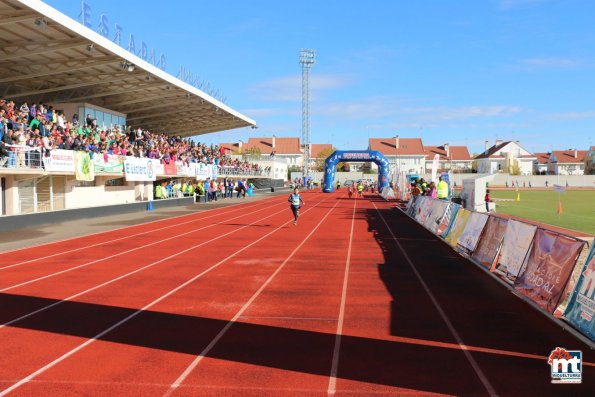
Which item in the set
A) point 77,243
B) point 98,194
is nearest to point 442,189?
point 77,243

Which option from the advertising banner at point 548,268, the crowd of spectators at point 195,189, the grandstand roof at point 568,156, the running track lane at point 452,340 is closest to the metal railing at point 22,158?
the crowd of spectators at point 195,189

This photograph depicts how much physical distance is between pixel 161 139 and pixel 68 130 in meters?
14.9

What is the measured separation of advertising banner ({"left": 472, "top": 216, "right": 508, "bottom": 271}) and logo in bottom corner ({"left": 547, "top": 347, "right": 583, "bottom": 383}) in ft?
15.6

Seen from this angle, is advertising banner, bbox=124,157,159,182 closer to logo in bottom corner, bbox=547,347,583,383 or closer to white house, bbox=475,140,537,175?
logo in bottom corner, bbox=547,347,583,383

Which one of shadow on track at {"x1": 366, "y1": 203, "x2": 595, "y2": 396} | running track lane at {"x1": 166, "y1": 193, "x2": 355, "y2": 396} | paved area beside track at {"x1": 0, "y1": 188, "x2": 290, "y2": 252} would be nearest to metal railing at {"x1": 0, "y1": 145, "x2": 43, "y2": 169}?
paved area beside track at {"x1": 0, "y1": 188, "x2": 290, "y2": 252}

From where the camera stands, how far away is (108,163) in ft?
87.9

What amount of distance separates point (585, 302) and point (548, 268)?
140cm

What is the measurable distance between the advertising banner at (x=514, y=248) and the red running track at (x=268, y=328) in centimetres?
38

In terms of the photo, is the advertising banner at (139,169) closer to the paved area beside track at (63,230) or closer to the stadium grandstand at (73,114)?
the stadium grandstand at (73,114)

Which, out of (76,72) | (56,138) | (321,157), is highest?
(76,72)

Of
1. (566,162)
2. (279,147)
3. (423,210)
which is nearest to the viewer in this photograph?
(423,210)

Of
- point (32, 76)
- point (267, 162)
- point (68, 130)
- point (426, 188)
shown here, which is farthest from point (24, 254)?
point (267, 162)

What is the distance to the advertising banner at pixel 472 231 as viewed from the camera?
1223 cm

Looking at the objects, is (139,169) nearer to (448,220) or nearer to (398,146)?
(448,220)
